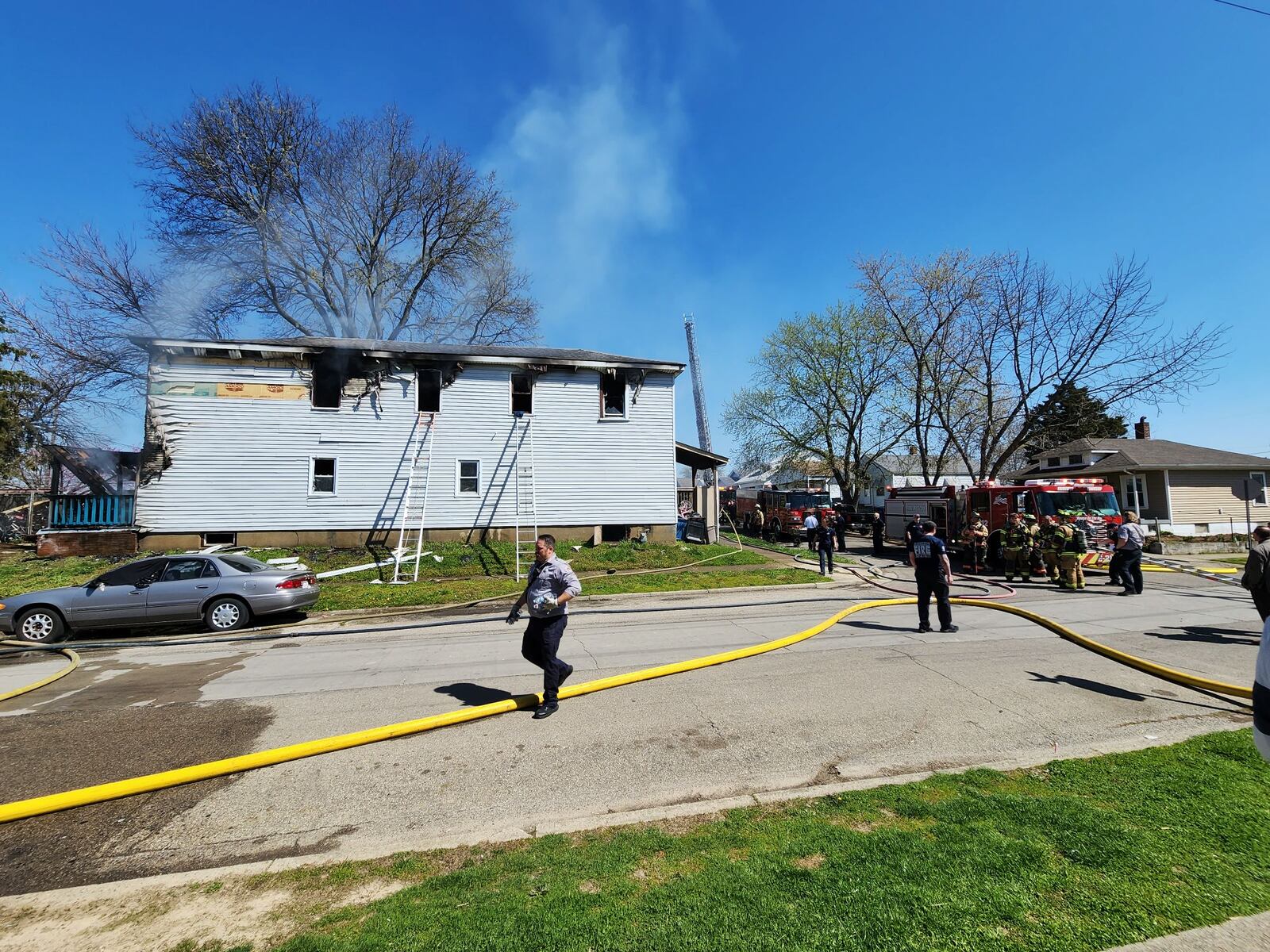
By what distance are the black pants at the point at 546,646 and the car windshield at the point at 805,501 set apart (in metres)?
23.6

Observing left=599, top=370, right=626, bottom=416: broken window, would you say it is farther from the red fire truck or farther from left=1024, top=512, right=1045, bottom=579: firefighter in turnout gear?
left=1024, top=512, right=1045, bottom=579: firefighter in turnout gear

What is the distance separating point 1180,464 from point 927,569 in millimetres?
29334

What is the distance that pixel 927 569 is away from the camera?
8.61m

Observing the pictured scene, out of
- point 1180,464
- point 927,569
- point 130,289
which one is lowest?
point 927,569

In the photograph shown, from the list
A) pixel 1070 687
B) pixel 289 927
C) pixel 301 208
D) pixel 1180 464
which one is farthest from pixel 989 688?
pixel 301 208

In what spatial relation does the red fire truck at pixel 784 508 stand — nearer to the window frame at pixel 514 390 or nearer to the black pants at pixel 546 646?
the window frame at pixel 514 390

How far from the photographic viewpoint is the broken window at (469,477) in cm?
1934

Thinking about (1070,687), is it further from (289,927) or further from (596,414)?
(596,414)

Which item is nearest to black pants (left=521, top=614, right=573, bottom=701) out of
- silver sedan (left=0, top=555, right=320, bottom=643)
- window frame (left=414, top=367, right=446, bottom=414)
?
silver sedan (left=0, top=555, right=320, bottom=643)

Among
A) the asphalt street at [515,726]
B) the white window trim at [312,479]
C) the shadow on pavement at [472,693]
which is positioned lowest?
the asphalt street at [515,726]

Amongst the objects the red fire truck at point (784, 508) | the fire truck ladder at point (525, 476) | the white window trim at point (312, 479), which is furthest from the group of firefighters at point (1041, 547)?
the white window trim at point (312, 479)

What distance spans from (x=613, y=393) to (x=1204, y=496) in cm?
3059

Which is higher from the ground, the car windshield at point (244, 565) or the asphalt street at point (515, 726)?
the car windshield at point (244, 565)

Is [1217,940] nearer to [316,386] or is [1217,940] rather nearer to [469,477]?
[469,477]
